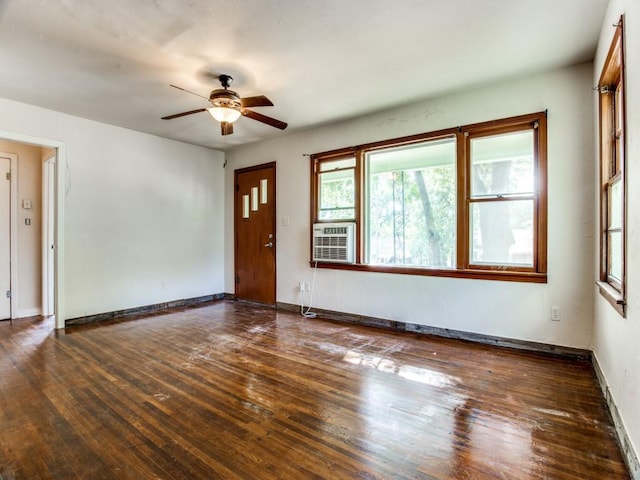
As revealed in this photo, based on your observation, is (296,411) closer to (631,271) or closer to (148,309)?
(631,271)

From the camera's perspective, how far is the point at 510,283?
3.29 metres

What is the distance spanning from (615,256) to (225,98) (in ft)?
10.8

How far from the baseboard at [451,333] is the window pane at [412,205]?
72 cm

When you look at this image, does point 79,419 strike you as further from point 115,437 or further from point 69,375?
point 69,375

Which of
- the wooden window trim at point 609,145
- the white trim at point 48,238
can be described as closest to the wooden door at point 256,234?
the white trim at point 48,238

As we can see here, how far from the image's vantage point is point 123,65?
2.94 m

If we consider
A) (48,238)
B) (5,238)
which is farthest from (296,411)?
(5,238)

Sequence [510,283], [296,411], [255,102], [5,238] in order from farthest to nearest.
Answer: [5,238], [510,283], [255,102], [296,411]

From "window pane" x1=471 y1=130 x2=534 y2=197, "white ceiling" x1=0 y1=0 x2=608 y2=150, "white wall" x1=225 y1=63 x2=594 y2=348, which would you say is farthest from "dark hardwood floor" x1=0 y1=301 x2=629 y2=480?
"white ceiling" x1=0 y1=0 x2=608 y2=150

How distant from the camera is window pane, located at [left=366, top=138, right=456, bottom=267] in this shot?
12.3 feet

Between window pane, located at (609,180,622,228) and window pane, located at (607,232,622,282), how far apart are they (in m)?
0.07

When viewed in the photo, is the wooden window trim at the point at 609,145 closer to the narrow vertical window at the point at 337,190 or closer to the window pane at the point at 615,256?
the window pane at the point at 615,256

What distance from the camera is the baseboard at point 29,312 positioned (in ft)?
15.0

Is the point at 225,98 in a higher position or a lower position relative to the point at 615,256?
higher
